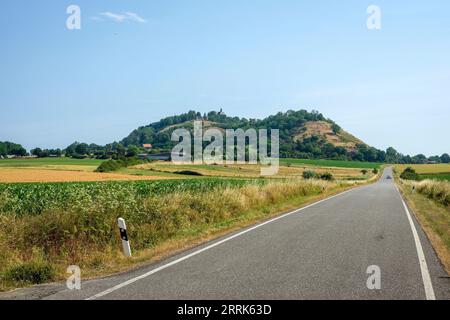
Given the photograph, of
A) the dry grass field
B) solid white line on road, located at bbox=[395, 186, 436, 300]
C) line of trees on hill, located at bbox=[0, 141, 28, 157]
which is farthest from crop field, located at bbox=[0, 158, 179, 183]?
the dry grass field

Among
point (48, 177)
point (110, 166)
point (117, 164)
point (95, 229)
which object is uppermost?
point (117, 164)

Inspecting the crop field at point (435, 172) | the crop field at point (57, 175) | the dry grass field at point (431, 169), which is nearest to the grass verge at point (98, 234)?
the crop field at point (57, 175)

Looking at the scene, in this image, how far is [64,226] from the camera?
10.9m

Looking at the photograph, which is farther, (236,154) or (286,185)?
(236,154)

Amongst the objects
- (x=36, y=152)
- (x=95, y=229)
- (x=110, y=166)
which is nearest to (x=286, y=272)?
(x=95, y=229)

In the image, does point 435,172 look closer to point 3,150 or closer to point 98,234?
point 3,150

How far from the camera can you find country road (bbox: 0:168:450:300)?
636 centimetres

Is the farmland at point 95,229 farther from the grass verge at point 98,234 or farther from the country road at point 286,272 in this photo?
the country road at point 286,272

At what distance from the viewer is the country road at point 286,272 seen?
6355 mm

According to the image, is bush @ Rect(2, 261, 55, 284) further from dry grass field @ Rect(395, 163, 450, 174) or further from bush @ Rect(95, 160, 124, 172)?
dry grass field @ Rect(395, 163, 450, 174)

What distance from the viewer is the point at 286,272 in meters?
7.60

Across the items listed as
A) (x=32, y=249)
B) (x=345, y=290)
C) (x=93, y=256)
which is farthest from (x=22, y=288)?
(x=345, y=290)

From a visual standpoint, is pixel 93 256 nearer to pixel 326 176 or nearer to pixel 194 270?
pixel 194 270

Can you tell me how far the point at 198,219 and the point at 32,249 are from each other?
6.42 meters
